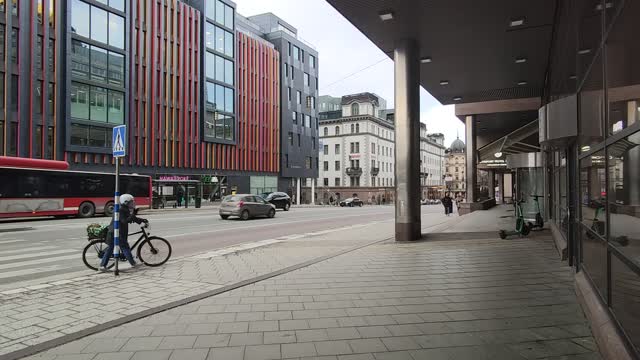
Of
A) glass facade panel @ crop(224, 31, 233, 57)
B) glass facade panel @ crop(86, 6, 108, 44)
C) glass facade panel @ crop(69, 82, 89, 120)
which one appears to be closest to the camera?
glass facade panel @ crop(69, 82, 89, 120)

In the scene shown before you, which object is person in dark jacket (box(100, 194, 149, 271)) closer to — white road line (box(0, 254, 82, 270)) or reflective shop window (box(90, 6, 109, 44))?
white road line (box(0, 254, 82, 270))

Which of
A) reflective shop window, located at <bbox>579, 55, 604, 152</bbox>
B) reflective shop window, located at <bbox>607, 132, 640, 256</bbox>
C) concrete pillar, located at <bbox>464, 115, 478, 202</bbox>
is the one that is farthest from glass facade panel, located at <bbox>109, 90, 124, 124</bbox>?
reflective shop window, located at <bbox>607, 132, 640, 256</bbox>

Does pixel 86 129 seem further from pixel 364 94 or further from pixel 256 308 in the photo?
pixel 364 94

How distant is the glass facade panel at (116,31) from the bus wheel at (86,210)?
18.1 m

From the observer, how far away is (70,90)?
33.5 metres

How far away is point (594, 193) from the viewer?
472 cm

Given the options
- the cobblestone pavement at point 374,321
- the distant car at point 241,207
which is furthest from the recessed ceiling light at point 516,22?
the distant car at point 241,207

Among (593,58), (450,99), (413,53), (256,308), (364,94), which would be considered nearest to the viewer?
(593,58)

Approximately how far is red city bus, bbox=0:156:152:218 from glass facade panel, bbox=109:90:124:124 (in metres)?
11.7

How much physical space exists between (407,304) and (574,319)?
6.25ft

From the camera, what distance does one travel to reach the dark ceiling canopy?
9927mm

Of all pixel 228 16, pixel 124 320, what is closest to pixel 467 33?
pixel 124 320

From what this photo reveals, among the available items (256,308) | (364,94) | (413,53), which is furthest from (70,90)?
(364,94)

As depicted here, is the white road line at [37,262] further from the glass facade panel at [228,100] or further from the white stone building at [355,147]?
the white stone building at [355,147]
